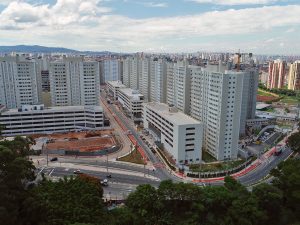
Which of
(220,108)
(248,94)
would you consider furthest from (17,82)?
(248,94)

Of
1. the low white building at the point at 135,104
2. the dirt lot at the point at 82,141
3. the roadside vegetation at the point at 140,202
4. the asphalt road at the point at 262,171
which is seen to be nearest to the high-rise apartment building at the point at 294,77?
the low white building at the point at 135,104

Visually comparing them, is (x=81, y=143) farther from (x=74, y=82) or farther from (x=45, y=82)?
(x=45, y=82)

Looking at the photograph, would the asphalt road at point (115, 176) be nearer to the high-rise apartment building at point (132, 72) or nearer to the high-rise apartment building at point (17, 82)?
the high-rise apartment building at point (17, 82)

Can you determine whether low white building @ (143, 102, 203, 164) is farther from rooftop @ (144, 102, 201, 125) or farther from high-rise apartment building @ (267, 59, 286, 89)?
high-rise apartment building @ (267, 59, 286, 89)

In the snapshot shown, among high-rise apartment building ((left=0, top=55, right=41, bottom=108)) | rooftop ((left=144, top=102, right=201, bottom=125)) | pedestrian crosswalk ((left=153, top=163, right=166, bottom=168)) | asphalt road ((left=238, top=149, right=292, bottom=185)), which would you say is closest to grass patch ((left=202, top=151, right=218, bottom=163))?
rooftop ((left=144, top=102, right=201, bottom=125))

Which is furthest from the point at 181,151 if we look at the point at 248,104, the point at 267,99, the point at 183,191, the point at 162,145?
the point at 267,99

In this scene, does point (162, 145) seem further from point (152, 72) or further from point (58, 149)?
point (152, 72)
